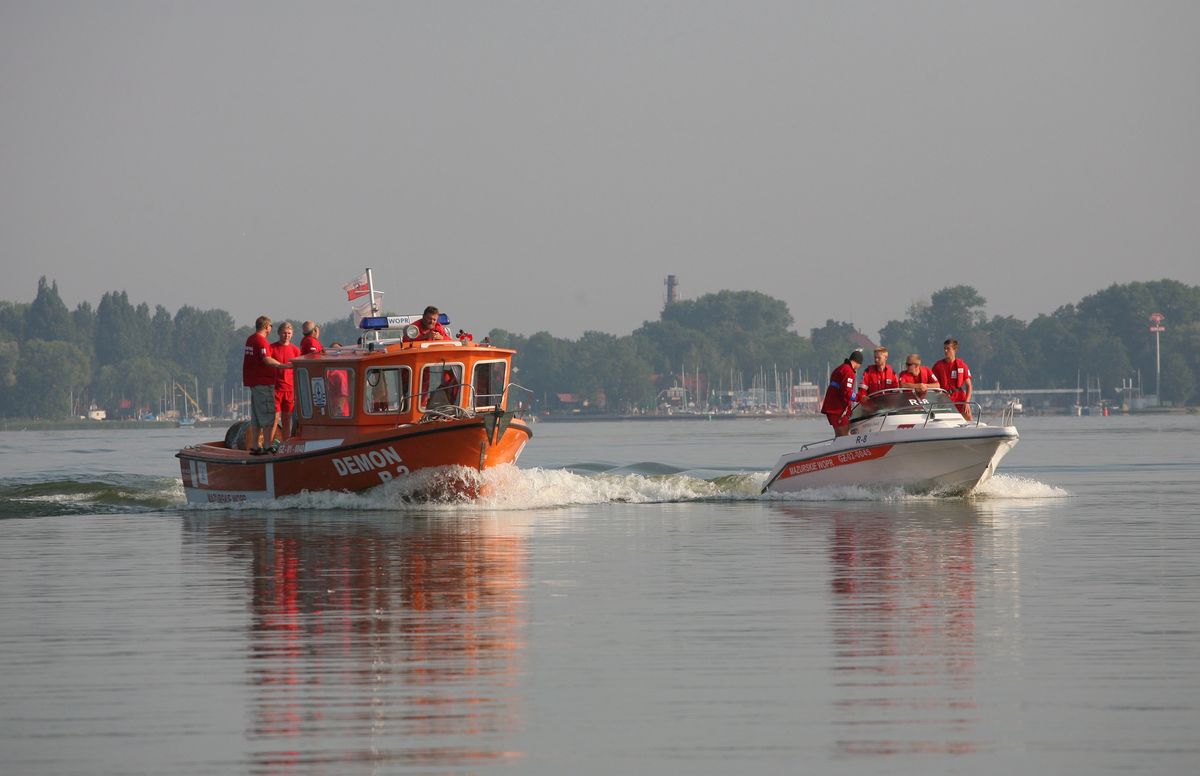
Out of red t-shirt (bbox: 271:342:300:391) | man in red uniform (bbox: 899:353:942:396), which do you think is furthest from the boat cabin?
man in red uniform (bbox: 899:353:942:396)

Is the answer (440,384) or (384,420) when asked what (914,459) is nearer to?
(440,384)

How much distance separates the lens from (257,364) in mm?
28109

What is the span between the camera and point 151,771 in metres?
7.55

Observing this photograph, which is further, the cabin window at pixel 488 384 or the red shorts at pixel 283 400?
the red shorts at pixel 283 400

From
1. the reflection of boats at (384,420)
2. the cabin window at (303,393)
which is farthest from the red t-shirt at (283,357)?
the reflection of boats at (384,420)

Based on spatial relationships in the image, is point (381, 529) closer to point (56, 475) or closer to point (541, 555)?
point (541, 555)

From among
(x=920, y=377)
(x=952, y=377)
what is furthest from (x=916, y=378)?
(x=952, y=377)

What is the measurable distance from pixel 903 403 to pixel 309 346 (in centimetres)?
939

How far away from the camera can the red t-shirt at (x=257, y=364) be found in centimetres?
2780

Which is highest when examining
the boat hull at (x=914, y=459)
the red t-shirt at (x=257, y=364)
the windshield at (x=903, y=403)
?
the red t-shirt at (x=257, y=364)

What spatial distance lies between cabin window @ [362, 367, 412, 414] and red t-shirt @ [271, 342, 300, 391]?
6.51 ft

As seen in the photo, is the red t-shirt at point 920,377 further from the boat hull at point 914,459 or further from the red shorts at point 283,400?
the red shorts at point 283,400

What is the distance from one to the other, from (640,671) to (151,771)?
10.3ft

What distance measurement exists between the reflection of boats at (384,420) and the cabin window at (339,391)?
2 cm
